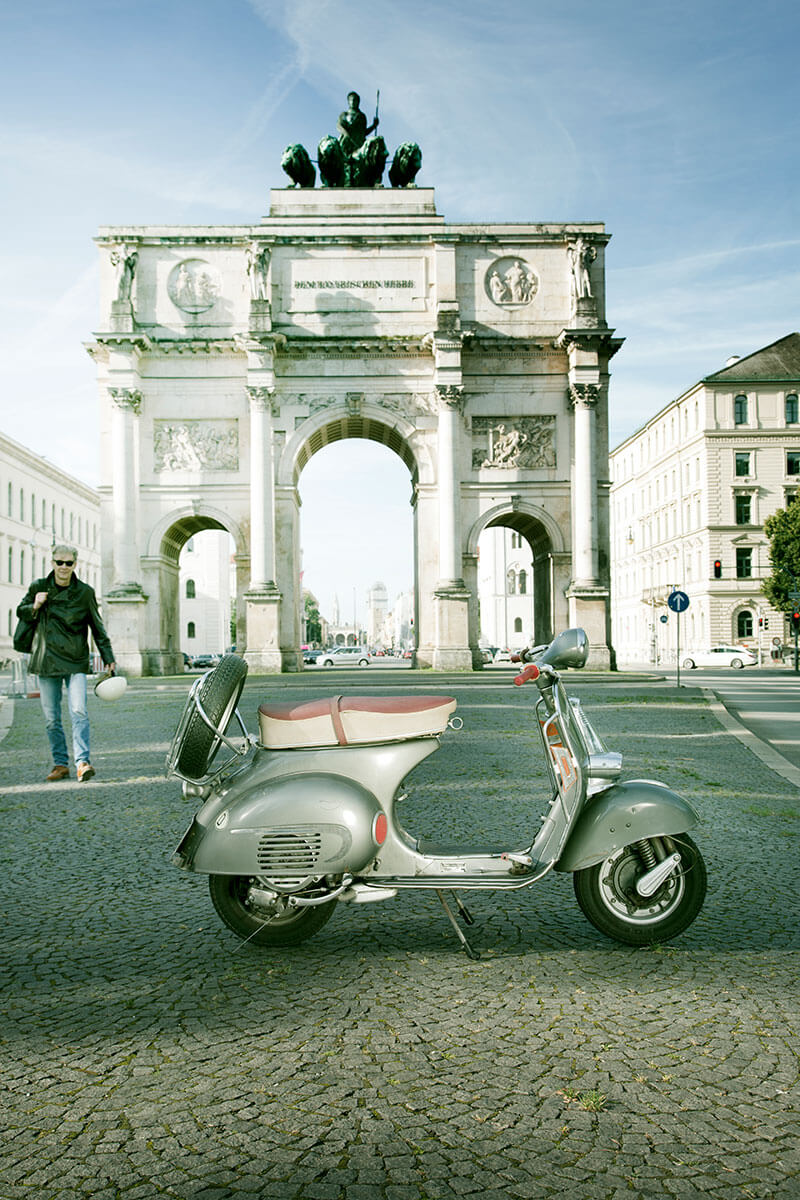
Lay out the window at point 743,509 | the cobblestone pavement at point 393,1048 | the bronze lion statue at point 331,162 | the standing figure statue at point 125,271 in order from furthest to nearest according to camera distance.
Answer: the window at point 743,509 → the bronze lion statue at point 331,162 → the standing figure statue at point 125,271 → the cobblestone pavement at point 393,1048

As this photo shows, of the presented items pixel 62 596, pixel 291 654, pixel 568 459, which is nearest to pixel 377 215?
pixel 568 459

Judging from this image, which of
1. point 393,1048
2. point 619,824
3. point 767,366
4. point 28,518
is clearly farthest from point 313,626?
point 393,1048

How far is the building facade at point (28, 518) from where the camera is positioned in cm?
7012

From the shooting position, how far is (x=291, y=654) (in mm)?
35312

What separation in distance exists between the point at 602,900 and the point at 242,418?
33190mm

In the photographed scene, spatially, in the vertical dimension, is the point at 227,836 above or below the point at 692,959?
above

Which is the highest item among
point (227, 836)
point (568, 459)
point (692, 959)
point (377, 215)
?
point (377, 215)

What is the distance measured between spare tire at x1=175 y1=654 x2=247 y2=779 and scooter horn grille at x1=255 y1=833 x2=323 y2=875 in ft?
Result: 1.68

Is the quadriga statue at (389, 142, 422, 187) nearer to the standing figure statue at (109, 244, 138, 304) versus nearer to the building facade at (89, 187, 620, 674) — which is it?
the building facade at (89, 187, 620, 674)

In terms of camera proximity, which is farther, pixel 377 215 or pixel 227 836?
pixel 377 215

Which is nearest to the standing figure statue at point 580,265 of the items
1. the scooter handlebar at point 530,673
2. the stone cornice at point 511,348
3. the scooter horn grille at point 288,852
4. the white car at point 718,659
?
the stone cornice at point 511,348

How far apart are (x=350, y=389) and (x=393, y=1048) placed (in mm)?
33751

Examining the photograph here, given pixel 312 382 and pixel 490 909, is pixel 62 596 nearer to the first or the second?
pixel 490 909

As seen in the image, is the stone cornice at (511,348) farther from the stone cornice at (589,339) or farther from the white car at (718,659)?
the white car at (718,659)
